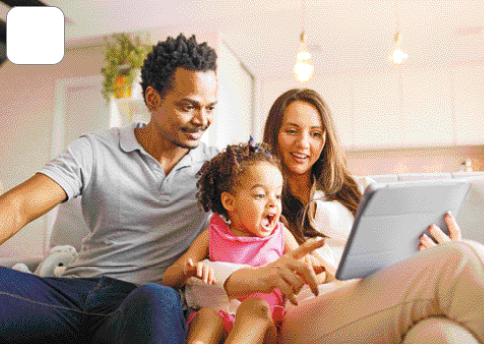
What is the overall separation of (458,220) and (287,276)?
493mm

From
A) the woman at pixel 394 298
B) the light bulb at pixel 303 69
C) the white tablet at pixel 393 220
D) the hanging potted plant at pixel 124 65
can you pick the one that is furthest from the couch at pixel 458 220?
the hanging potted plant at pixel 124 65

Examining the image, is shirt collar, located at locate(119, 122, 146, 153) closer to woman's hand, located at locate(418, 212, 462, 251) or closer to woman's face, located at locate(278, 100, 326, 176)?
woman's face, located at locate(278, 100, 326, 176)

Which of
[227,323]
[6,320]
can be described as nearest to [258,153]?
[227,323]

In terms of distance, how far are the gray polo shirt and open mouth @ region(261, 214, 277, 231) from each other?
10.3 inches

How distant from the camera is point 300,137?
1299 millimetres

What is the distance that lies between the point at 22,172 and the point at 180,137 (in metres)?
3.48

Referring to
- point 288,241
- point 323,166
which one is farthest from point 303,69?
point 288,241

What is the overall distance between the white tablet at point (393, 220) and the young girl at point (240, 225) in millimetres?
201

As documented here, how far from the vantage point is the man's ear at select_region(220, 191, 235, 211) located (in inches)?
41.6

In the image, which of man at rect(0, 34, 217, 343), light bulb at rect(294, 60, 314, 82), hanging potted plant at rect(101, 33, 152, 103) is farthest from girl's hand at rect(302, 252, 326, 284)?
hanging potted plant at rect(101, 33, 152, 103)

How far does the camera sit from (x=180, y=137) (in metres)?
1.19

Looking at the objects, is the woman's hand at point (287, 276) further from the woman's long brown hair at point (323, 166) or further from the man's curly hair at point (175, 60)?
the man's curly hair at point (175, 60)

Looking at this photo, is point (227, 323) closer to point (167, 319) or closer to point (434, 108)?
point (167, 319)

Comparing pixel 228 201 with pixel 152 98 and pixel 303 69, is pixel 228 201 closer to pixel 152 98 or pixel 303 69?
pixel 152 98
